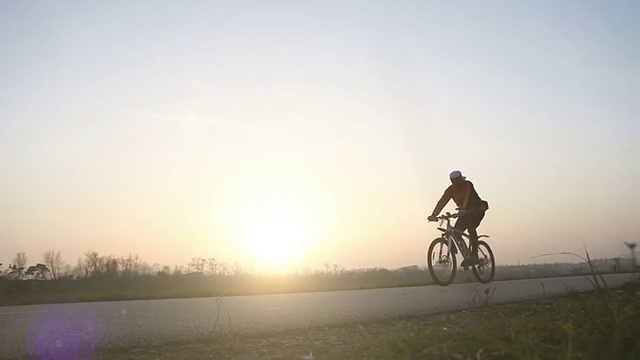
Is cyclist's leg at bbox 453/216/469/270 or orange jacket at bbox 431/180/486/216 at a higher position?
orange jacket at bbox 431/180/486/216

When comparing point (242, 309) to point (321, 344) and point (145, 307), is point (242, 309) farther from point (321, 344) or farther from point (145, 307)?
point (321, 344)

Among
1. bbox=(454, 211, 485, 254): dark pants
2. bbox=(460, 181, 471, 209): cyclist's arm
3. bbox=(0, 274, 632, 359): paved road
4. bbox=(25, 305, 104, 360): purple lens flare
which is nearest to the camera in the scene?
bbox=(25, 305, 104, 360): purple lens flare

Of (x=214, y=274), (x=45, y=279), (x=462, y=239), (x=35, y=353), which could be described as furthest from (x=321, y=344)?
(x=214, y=274)

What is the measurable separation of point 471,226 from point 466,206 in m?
0.78

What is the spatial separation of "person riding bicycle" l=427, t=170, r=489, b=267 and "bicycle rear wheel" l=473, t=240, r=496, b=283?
0.76ft

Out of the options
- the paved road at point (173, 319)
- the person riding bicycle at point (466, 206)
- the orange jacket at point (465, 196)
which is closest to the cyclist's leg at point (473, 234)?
the person riding bicycle at point (466, 206)

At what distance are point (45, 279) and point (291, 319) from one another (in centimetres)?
2487

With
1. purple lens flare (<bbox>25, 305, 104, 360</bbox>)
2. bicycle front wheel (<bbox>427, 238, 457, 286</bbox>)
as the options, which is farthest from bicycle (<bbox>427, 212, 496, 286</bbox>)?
purple lens flare (<bbox>25, 305, 104, 360</bbox>)

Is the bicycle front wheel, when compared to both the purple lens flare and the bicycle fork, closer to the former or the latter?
the bicycle fork

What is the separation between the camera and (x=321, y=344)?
4844 millimetres

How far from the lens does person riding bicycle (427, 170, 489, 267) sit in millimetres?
11320

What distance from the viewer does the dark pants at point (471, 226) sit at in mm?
11875

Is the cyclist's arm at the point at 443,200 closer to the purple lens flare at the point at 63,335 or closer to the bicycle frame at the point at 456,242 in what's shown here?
the bicycle frame at the point at 456,242

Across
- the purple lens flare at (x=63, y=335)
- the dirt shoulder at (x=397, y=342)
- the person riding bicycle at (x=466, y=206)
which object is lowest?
the dirt shoulder at (x=397, y=342)
